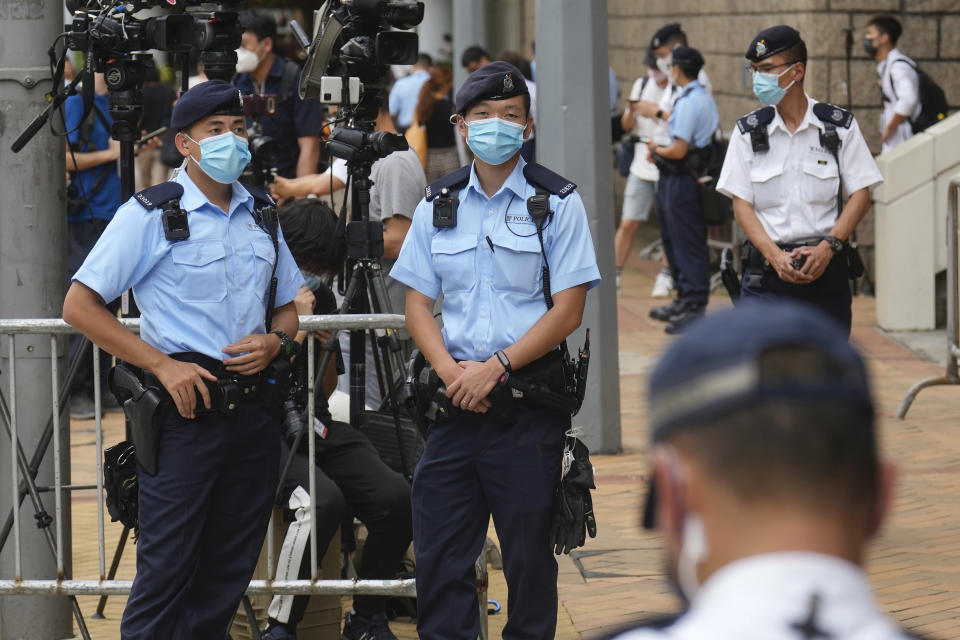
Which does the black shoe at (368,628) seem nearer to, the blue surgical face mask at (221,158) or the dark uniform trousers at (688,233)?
the blue surgical face mask at (221,158)

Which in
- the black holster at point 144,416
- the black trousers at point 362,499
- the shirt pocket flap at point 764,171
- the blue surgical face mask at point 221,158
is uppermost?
the blue surgical face mask at point 221,158

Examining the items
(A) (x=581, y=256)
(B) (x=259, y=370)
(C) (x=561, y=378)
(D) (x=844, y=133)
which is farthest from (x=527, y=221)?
(D) (x=844, y=133)

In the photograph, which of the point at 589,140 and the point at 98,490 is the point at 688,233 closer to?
the point at 589,140

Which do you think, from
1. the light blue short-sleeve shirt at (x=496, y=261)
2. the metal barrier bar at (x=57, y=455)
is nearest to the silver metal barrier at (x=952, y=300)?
the light blue short-sleeve shirt at (x=496, y=261)

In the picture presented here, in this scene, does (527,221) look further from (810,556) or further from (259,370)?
(810,556)

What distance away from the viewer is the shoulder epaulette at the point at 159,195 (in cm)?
433

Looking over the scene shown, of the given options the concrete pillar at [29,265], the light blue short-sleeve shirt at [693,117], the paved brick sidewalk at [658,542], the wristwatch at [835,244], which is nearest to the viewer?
the concrete pillar at [29,265]

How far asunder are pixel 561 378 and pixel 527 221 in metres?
0.46

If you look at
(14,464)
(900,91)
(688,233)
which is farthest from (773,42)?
(900,91)

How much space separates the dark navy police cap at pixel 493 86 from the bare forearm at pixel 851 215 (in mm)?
2213

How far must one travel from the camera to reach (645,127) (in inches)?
517

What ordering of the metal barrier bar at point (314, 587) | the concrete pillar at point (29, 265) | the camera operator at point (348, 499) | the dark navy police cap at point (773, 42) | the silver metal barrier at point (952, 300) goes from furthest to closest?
the silver metal barrier at point (952, 300), the dark navy police cap at point (773, 42), the concrete pillar at point (29, 265), the camera operator at point (348, 499), the metal barrier bar at point (314, 587)

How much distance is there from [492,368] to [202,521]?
0.94 metres

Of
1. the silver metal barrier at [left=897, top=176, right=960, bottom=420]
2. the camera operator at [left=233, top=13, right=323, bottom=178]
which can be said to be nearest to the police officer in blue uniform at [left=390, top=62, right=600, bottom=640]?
the camera operator at [left=233, top=13, right=323, bottom=178]
